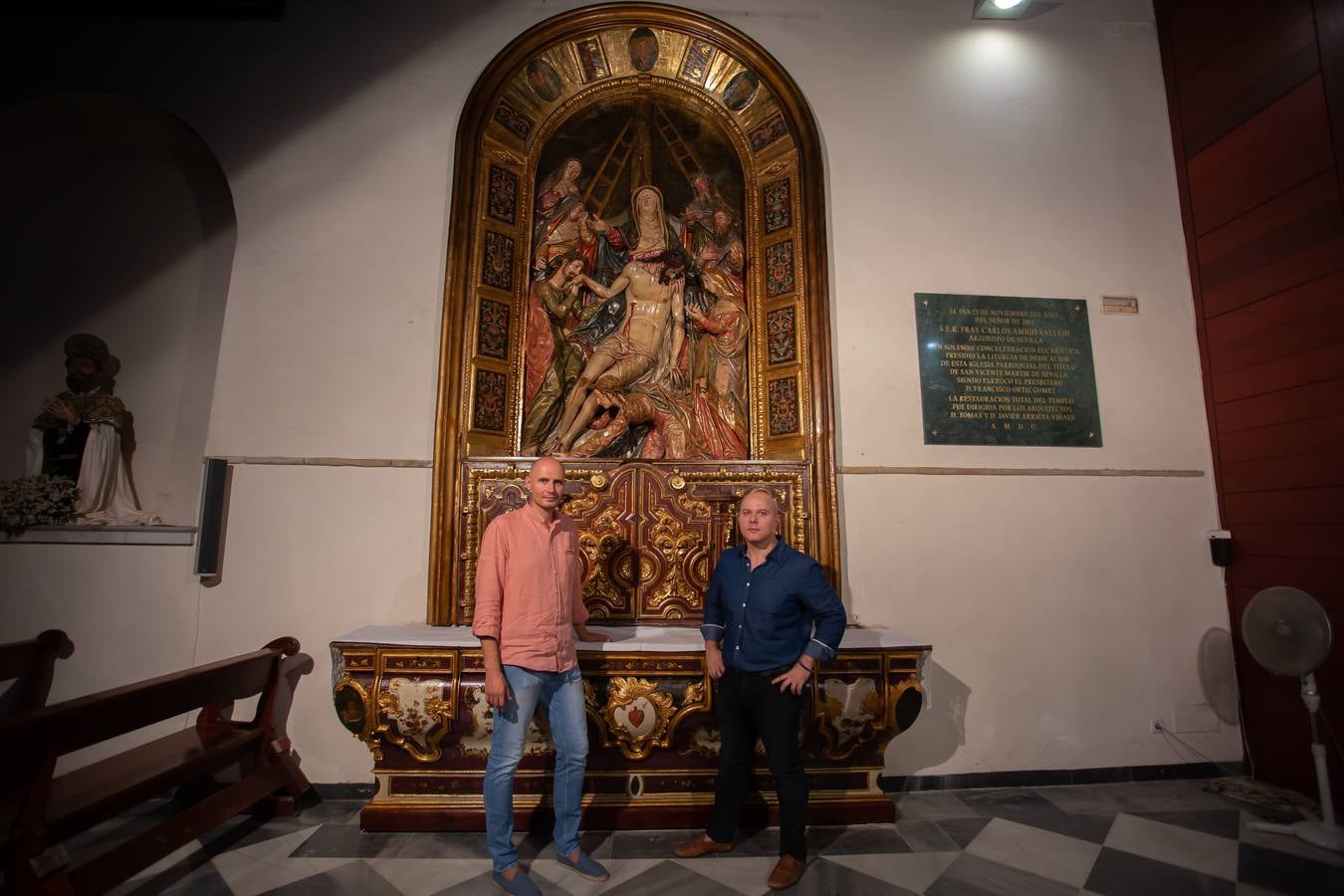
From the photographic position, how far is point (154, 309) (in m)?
4.50

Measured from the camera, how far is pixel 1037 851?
2.79m

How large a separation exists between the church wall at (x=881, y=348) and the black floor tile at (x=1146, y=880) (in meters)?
1.04

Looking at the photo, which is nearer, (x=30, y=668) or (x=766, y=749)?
(x=766, y=749)

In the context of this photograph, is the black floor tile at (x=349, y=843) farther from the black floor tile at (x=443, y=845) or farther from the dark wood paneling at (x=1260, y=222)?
the dark wood paneling at (x=1260, y=222)

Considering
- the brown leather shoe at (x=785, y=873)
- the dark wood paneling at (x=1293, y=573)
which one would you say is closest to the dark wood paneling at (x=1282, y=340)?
the dark wood paneling at (x=1293, y=573)

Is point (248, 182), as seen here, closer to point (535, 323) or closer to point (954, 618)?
point (535, 323)

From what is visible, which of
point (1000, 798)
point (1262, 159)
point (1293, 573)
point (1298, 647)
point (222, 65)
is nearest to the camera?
point (1298, 647)

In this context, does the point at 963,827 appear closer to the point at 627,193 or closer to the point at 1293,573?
the point at 1293,573

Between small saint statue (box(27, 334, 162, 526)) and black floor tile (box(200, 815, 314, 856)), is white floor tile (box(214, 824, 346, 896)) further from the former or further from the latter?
small saint statue (box(27, 334, 162, 526))

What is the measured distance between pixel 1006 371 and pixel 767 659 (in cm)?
287

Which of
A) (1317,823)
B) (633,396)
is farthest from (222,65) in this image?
(1317,823)

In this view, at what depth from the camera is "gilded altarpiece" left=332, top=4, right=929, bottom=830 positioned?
308 centimetres

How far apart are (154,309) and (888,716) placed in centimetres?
567

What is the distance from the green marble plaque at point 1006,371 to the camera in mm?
4086
